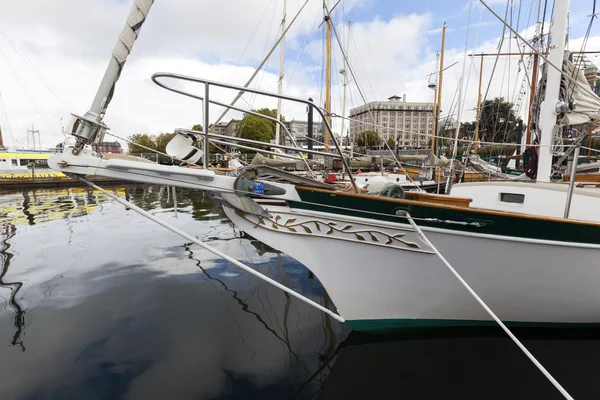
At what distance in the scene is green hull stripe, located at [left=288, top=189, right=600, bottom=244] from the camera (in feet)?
9.57

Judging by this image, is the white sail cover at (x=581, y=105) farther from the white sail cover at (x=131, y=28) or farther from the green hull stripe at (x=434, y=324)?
the white sail cover at (x=131, y=28)

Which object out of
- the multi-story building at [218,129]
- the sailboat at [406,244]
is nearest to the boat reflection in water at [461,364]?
the sailboat at [406,244]

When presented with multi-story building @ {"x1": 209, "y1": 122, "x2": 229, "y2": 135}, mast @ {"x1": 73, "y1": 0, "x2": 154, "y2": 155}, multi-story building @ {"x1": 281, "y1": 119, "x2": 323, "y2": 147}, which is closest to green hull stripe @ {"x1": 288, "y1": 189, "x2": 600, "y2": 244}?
multi-story building @ {"x1": 281, "y1": 119, "x2": 323, "y2": 147}

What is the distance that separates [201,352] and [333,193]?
89.4 inches

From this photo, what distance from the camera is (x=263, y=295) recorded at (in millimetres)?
4887

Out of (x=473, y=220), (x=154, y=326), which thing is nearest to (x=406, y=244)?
(x=473, y=220)

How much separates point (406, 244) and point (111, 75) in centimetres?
303

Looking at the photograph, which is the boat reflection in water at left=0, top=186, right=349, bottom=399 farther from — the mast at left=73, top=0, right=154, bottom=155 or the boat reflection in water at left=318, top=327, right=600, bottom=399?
the mast at left=73, top=0, right=154, bottom=155

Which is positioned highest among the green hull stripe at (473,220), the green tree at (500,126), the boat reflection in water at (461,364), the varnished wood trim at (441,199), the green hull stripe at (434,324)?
the green tree at (500,126)

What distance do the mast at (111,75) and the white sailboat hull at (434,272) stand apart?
4.81 ft

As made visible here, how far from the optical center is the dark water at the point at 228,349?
2.91 metres

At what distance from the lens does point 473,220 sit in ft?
9.68

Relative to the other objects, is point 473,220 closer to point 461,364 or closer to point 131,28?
point 461,364

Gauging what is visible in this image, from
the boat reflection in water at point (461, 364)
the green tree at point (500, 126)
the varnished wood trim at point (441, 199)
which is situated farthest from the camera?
the green tree at point (500, 126)
